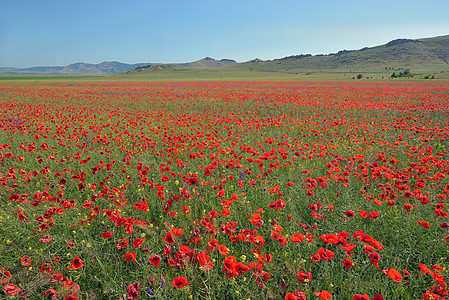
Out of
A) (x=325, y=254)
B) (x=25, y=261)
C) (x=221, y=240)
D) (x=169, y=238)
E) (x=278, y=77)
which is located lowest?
(x=221, y=240)

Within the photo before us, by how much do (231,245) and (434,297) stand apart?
5.56ft

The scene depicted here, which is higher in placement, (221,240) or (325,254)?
(325,254)

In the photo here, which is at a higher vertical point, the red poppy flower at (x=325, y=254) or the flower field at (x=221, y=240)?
the red poppy flower at (x=325, y=254)

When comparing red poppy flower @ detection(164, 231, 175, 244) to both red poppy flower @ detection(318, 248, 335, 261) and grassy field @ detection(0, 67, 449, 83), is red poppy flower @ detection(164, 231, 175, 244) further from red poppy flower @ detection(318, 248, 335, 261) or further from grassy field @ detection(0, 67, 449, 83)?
grassy field @ detection(0, 67, 449, 83)

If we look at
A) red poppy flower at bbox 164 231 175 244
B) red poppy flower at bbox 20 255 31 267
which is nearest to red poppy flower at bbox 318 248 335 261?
red poppy flower at bbox 164 231 175 244

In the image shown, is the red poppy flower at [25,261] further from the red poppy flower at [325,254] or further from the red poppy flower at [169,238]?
the red poppy flower at [325,254]

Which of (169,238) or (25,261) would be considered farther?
(25,261)

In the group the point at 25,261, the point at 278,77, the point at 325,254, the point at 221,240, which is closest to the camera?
the point at 325,254

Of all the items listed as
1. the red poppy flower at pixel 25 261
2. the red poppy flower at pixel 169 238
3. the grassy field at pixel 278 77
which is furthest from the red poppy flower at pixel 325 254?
the grassy field at pixel 278 77

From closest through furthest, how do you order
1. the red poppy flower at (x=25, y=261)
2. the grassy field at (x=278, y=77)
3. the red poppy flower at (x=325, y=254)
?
the red poppy flower at (x=325, y=254), the red poppy flower at (x=25, y=261), the grassy field at (x=278, y=77)

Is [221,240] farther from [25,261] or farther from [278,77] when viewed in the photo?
[278,77]

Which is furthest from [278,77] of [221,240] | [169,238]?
[169,238]

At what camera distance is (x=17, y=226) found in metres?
2.70

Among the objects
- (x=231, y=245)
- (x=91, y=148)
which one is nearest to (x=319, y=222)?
(x=231, y=245)
